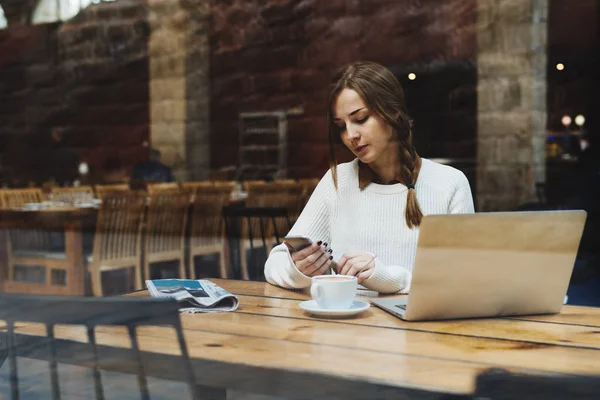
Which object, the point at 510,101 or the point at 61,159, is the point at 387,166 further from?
the point at 61,159

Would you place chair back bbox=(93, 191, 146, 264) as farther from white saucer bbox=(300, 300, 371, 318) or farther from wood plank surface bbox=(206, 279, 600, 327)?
white saucer bbox=(300, 300, 371, 318)

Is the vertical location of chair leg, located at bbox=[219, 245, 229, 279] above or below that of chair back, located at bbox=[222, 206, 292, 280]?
below

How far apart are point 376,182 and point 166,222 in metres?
2.79

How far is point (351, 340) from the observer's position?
104 cm

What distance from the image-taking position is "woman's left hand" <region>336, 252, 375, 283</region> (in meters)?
1.40

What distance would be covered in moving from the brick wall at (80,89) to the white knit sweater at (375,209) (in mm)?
5274

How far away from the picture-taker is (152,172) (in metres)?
6.34

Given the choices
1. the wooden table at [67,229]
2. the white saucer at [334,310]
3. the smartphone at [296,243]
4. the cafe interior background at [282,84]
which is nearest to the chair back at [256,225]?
the cafe interior background at [282,84]

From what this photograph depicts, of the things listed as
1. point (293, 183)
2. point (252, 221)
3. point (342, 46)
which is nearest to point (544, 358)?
point (252, 221)

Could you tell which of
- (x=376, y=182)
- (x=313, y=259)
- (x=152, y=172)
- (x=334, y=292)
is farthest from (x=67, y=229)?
(x=334, y=292)

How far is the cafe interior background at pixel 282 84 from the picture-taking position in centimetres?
437

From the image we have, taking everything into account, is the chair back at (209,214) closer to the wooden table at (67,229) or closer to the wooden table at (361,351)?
the wooden table at (67,229)

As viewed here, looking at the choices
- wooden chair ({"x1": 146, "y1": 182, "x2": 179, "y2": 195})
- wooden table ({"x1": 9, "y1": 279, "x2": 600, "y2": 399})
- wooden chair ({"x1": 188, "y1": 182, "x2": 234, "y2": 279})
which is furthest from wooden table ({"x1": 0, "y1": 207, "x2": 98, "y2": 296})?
wooden table ({"x1": 9, "y1": 279, "x2": 600, "y2": 399})

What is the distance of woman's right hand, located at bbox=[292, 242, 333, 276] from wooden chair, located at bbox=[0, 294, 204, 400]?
403 mm
